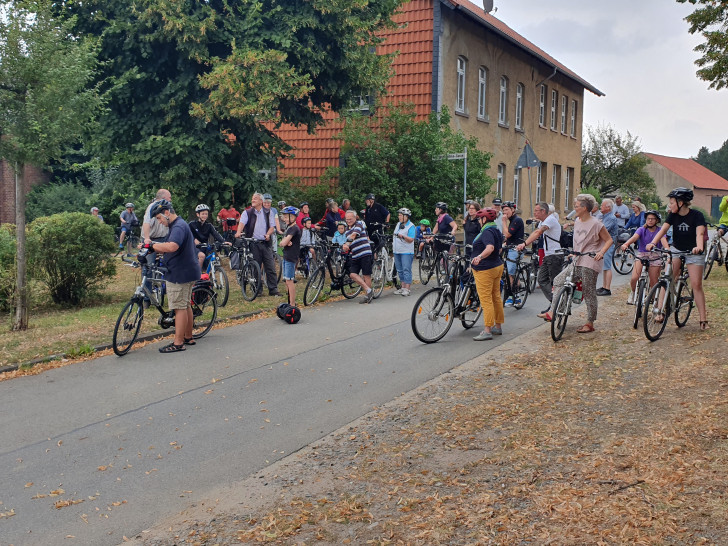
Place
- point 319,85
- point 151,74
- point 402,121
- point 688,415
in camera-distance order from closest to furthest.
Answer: point 688,415 → point 151,74 → point 319,85 → point 402,121

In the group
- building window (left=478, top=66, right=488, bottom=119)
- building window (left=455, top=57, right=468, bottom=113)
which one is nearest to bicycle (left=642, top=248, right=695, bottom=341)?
building window (left=455, top=57, right=468, bottom=113)

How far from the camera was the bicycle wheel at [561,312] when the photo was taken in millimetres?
9859

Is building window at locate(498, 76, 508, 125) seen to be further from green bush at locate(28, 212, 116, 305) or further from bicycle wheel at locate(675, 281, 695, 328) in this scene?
bicycle wheel at locate(675, 281, 695, 328)

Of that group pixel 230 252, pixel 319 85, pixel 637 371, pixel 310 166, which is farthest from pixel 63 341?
pixel 310 166

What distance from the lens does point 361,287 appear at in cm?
1462

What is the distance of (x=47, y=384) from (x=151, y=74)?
36.6 ft

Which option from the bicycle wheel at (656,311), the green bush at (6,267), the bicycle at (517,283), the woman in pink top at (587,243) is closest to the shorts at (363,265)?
the bicycle at (517,283)

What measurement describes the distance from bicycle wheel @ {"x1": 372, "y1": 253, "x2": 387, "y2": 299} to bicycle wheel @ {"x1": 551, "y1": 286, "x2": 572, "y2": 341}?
220 inches

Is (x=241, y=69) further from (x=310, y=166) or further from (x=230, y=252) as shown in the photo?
(x=310, y=166)

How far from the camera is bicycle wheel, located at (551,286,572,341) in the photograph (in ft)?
32.3

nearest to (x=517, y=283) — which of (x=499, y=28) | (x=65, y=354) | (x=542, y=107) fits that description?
(x=65, y=354)

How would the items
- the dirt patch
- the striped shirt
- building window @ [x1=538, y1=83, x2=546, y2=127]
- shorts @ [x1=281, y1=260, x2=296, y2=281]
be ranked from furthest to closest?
building window @ [x1=538, y1=83, x2=546, y2=127] → the striped shirt → shorts @ [x1=281, y1=260, x2=296, y2=281] → the dirt patch

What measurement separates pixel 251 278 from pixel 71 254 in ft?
10.8

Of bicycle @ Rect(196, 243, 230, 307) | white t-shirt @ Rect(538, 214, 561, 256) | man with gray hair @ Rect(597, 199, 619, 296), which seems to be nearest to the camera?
white t-shirt @ Rect(538, 214, 561, 256)
